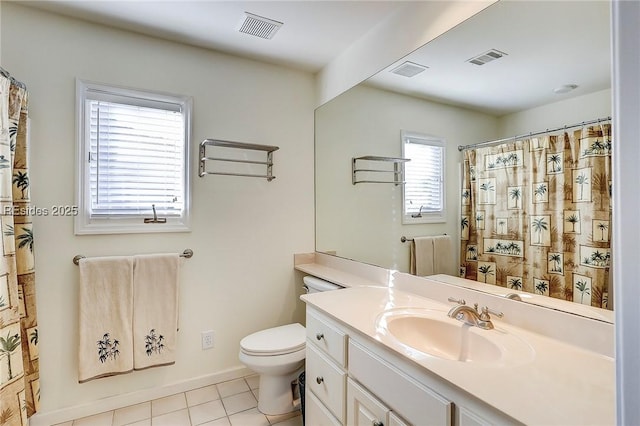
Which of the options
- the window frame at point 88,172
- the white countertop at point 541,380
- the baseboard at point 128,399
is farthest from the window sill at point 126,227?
the white countertop at point 541,380

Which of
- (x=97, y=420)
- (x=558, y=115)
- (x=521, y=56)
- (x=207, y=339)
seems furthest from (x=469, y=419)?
(x=97, y=420)

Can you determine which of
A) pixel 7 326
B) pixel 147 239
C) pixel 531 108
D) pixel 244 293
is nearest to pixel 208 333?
pixel 244 293

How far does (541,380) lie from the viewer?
2.79 ft

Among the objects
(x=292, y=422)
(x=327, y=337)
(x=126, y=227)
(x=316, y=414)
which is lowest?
(x=292, y=422)

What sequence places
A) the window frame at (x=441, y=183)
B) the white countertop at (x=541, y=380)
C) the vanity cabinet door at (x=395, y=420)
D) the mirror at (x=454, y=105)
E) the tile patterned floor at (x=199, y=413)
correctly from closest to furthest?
the white countertop at (x=541, y=380), the vanity cabinet door at (x=395, y=420), the mirror at (x=454, y=105), the window frame at (x=441, y=183), the tile patterned floor at (x=199, y=413)

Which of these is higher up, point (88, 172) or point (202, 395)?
point (88, 172)

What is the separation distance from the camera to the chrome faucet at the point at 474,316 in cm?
123

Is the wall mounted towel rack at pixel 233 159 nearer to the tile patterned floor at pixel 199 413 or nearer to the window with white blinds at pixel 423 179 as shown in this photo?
the window with white blinds at pixel 423 179

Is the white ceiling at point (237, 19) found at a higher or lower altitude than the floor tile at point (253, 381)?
higher

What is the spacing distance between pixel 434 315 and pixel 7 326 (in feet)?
6.51

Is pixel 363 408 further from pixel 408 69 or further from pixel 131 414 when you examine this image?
pixel 408 69

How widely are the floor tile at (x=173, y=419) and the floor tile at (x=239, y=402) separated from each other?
9.1 inches

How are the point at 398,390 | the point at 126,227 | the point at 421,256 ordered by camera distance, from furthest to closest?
the point at 126,227
the point at 421,256
the point at 398,390

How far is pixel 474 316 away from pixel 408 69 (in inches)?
53.6
